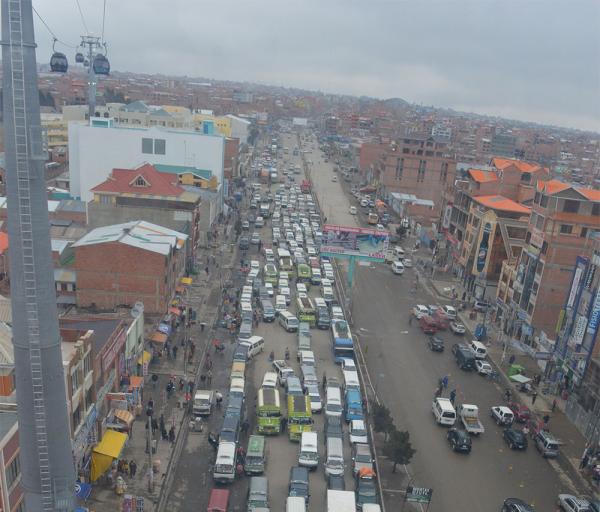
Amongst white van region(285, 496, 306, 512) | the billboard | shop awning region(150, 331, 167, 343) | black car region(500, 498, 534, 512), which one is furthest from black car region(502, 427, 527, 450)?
shop awning region(150, 331, 167, 343)

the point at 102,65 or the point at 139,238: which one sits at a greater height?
the point at 102,65

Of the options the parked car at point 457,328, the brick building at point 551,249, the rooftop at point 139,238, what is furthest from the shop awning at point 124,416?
the brick building at point 551,249

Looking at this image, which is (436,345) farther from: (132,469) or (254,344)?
(132,469)

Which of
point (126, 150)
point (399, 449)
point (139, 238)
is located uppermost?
point (126, 150)

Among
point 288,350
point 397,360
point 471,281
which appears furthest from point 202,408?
point 471,281

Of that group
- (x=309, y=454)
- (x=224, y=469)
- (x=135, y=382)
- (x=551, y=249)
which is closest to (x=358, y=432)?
(x=309, y=454)

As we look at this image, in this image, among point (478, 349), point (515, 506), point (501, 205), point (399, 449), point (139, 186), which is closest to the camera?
point (515, 506)

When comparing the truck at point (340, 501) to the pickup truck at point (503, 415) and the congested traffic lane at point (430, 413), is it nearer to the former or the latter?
the congested traffic lane at point (430, 413)
